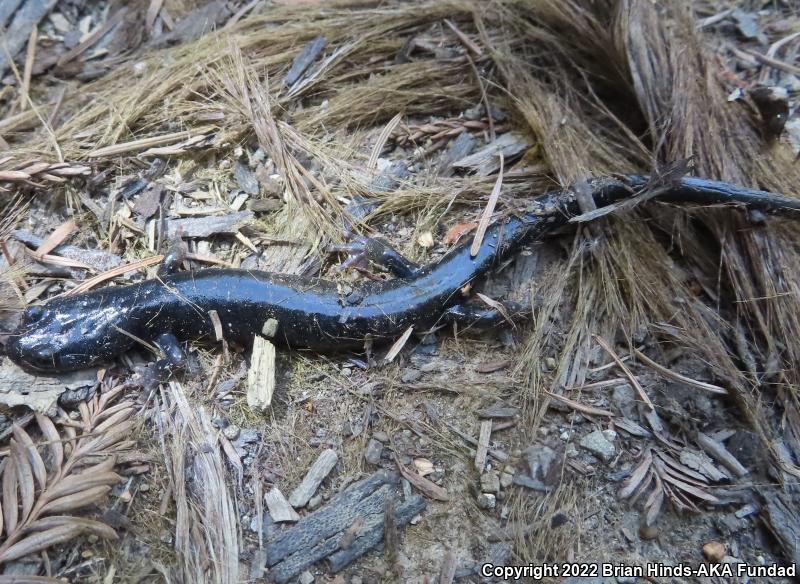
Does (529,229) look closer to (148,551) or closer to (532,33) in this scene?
(532,33)

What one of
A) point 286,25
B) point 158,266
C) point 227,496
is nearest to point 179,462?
point 227,496

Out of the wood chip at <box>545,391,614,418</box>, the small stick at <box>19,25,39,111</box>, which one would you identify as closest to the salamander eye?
the small stick at <box>19,25,39,111</box>

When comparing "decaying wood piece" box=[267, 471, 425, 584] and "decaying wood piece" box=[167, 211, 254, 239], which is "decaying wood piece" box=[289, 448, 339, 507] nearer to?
"decaying wood piece" box=[267, 471, 425, 584]

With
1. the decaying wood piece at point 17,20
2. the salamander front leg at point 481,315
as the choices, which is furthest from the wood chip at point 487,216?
the decaying wood piece at point 17,20

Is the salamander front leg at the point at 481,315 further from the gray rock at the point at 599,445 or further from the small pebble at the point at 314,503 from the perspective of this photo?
the small pebble at the point at 314,503

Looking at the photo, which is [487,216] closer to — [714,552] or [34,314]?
[714,552]

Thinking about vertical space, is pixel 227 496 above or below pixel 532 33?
below
